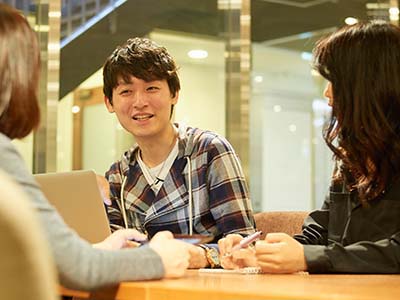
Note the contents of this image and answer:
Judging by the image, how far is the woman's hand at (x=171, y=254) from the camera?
4.49ft

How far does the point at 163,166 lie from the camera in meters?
2.34

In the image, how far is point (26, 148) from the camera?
4.25 m

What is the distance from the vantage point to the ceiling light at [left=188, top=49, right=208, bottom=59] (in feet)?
16.7

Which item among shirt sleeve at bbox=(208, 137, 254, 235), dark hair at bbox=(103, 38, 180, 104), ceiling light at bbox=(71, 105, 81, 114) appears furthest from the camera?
ceiling light at bbox=(71, 105, 81, 114)

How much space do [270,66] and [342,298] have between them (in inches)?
202

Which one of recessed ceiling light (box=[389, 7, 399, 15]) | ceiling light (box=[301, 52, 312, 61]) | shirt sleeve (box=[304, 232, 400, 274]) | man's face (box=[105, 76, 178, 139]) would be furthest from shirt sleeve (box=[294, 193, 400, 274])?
ceiling light (box=[301, 52, 312, 61])

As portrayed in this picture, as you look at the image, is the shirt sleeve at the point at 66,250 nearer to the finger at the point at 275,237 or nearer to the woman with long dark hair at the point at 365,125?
the finger at the point at 275,237

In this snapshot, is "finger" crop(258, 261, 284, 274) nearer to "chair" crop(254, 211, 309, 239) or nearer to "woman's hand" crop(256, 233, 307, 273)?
"woman's hand" crop(256, 233, 307, 273)

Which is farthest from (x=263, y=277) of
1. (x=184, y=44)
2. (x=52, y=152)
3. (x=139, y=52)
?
(x=184, y=44)

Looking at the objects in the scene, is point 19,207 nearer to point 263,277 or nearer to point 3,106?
point 3,106

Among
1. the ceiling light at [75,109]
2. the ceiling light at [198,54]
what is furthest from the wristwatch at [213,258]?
the ceiling light at [198,54]

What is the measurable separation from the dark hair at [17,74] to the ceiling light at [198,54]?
3.80 m

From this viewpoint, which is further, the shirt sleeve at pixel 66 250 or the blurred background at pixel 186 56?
the blurred background at pixel 186 56

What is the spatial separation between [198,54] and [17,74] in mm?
3914
